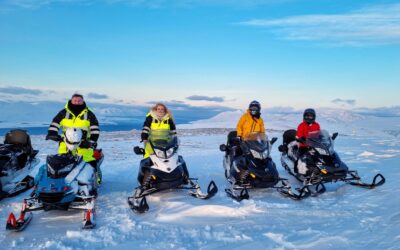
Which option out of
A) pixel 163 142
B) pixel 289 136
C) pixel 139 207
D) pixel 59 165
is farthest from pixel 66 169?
pixel 289 136

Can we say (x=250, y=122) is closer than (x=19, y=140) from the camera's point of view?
No

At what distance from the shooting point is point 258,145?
7.28 metres

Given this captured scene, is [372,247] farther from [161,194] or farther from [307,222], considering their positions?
[161,194]

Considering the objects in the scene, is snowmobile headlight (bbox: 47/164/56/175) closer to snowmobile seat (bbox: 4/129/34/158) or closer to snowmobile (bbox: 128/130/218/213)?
snowmobile (bbox: 128/130/218/213)

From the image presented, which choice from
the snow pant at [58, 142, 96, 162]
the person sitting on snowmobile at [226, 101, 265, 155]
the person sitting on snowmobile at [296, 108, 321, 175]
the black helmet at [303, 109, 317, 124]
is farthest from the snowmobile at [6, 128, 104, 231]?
the black helmet at [303, 109, 317, 124]

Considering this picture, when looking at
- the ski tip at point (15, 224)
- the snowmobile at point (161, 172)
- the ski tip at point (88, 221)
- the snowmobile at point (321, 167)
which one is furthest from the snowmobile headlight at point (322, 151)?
the ski tip at point (15, 224)

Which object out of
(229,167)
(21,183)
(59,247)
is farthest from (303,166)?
(21,183)

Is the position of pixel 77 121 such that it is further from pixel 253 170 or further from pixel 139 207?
pixel 253 170

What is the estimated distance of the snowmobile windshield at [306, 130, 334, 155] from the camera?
7.54 meters

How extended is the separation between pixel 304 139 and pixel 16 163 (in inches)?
244

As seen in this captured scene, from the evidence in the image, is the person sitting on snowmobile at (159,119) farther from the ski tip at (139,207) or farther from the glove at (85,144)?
the ski tip at (139,207)

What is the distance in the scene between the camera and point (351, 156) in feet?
40.9

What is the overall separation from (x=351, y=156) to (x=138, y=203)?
29.3ft

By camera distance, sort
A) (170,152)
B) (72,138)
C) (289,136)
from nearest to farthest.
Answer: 1. (72,138)
2. (170,152)
3. (289,136)
